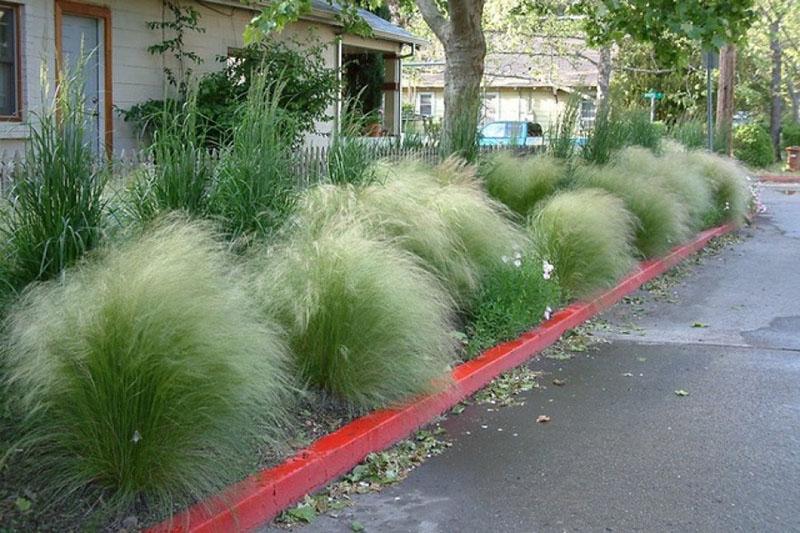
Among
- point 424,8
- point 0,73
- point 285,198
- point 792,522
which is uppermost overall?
point 424,8

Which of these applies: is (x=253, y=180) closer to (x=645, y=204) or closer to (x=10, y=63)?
(x=10, y=63)

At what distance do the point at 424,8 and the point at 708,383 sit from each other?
7719 millimetres

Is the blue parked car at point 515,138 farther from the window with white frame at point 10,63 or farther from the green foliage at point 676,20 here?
the window with white frame at point 10,63

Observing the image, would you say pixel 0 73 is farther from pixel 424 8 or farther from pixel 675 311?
pixel 675 311

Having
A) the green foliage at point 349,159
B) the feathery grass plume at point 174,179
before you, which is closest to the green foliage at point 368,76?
the green foliage at point 349,159

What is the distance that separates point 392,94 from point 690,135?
6461 millimetres

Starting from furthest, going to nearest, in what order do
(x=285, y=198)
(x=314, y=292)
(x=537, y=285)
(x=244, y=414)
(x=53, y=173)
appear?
(x=537, y=285)
(x=285, y=198)
(x=314, y=292)
(x=53, y=173)
(x=244, y=414)

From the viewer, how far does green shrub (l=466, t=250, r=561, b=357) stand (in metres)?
7.80

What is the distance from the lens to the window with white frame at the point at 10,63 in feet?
37.5

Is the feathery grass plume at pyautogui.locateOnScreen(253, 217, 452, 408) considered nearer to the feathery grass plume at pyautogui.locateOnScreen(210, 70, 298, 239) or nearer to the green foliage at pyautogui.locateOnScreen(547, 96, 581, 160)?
the feathery grass plume at pyautogui.locateOnScreen(210, 70, 298, 239)

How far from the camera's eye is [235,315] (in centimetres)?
467

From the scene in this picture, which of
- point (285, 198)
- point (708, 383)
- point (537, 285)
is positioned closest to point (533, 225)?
point (537, 285)

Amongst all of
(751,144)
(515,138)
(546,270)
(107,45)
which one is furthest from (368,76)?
(751,144)

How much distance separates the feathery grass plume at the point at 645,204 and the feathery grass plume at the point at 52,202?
313 inches
